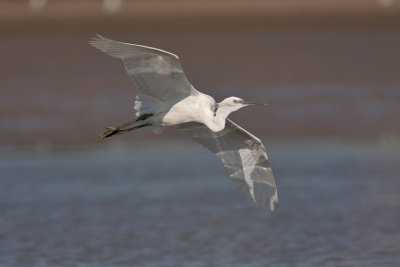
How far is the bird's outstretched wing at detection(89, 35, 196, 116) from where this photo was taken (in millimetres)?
8625

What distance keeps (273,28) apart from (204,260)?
49.4 feet

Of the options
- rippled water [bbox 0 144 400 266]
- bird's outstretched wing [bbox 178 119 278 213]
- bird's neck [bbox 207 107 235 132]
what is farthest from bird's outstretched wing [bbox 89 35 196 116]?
rippled water [bbox 0 144 400 266]

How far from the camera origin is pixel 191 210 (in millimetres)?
12039

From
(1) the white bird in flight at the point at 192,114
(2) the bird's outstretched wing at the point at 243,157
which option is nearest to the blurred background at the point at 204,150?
(2) the bird's outstretched wing at the point at 243,157

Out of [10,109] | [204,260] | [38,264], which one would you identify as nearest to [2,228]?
[38,264]

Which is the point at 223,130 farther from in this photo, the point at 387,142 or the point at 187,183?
the point at 387,142

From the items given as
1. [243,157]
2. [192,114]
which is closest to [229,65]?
[243,157]

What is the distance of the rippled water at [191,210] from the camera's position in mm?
10297

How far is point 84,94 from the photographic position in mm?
18375

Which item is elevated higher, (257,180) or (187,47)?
(187,47)

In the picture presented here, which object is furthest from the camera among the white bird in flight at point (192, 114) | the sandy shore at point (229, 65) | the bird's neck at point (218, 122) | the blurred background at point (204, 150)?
the sandy shore at point (229, 65)

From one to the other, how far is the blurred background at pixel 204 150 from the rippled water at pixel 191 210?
0.03 meters

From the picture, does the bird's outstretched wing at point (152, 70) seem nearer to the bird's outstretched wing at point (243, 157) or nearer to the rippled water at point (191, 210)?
the bird's outstretched wing at point (243, 157)

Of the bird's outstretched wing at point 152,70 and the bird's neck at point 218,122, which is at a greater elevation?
the bird's outstretched wing at point 152,70
